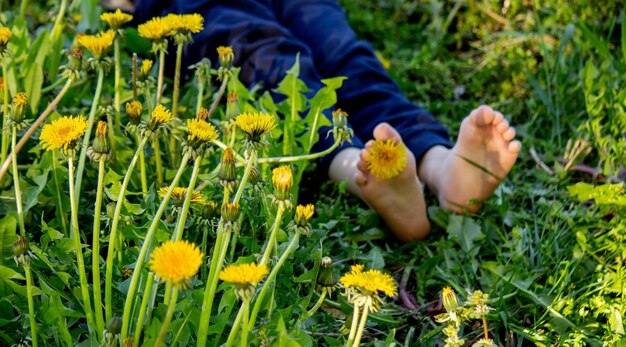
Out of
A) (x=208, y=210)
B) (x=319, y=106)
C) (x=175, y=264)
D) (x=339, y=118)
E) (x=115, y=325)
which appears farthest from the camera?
(x=319, y=106)

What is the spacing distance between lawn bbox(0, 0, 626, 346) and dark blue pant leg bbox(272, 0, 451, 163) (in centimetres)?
16

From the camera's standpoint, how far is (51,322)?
0.98 metres

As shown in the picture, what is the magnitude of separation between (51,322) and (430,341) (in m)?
0.58

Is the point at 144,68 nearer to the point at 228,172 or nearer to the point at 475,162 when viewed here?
the point at 228,172

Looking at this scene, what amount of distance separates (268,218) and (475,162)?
0.52 metres

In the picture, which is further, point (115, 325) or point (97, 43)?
point (97, 43)

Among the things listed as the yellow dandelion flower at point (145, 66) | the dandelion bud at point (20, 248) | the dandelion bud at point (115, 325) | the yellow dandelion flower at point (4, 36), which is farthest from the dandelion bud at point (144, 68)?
the dandelion bud at point (115, 325)

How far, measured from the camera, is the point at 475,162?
4.87 feet

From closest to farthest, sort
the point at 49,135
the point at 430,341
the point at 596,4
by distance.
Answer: the point at 49,135, the point at 430,341, the point at 596,4

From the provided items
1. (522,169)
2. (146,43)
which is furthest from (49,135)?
(522,169)

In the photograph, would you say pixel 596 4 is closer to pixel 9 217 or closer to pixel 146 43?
pixel 146 43

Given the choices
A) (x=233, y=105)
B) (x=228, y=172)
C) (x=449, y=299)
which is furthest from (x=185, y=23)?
(x=449, y=299)

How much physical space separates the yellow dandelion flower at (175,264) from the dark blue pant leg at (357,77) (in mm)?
989

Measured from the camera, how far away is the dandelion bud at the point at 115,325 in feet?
2.76
